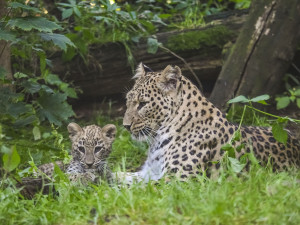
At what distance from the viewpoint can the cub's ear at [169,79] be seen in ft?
24.2

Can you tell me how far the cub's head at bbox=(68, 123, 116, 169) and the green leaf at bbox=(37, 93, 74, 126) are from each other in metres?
0.20

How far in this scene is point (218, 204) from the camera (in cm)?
474

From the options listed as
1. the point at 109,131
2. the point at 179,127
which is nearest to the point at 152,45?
the point at 109,131

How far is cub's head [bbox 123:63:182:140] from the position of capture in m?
7.42

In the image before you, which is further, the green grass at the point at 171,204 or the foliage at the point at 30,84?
the foliage at the point at 30,84

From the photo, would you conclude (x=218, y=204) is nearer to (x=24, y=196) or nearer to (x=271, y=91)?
(x=24, y=196)

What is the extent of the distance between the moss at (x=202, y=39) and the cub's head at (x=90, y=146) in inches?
136

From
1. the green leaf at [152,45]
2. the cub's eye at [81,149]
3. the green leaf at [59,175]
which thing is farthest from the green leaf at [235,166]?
the green leaf at [152,45]

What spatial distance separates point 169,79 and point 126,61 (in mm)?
3514

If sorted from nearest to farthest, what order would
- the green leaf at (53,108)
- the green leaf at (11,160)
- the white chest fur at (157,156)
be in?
the green leaf at (11,160), the white chest fur at (157,156), the green leaf at (53,108)

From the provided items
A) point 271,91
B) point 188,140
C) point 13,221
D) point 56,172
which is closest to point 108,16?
point 271,91

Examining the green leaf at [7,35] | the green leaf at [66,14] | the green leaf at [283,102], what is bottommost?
the green leaf at [283,102]

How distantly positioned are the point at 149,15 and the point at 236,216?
661 cm

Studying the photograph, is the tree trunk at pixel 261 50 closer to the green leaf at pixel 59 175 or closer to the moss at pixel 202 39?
the moss at pixel 202 39
